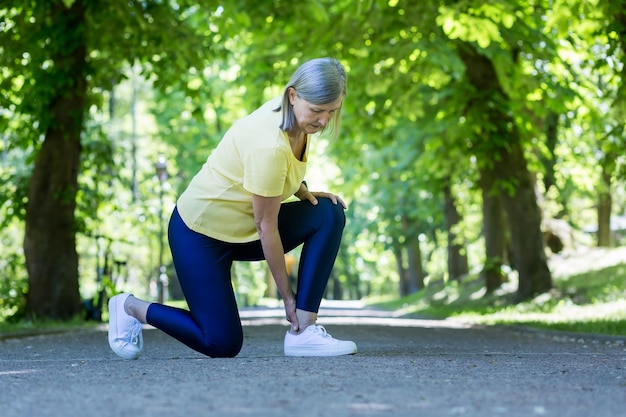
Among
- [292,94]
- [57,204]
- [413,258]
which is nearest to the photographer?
[292,94]

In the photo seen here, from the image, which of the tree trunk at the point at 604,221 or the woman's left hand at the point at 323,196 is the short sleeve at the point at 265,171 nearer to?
the woman's left hand at the point at 323,196

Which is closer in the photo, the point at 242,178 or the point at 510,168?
the point at 242,178

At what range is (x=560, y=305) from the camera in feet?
59.7

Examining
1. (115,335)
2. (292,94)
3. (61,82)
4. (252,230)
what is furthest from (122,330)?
(61,82)

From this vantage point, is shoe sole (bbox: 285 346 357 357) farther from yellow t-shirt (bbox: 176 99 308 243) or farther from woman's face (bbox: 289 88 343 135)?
woman's face (bbox: 289 88 343 135)

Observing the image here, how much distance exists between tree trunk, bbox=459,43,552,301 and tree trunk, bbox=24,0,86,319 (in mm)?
5953

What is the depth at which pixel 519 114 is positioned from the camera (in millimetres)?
16906

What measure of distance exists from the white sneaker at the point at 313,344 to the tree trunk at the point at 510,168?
10.3m

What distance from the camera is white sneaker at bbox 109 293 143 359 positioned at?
6.64m

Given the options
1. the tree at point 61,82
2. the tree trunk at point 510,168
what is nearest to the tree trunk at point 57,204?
the tree at point 61,82

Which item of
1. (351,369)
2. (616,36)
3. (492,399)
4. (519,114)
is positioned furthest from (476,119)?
(492,399)

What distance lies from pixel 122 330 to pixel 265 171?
162 centimetres

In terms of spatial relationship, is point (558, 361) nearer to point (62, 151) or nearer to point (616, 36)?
point (616, 36)

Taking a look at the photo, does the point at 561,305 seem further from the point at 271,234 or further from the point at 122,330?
the point at 271,234
